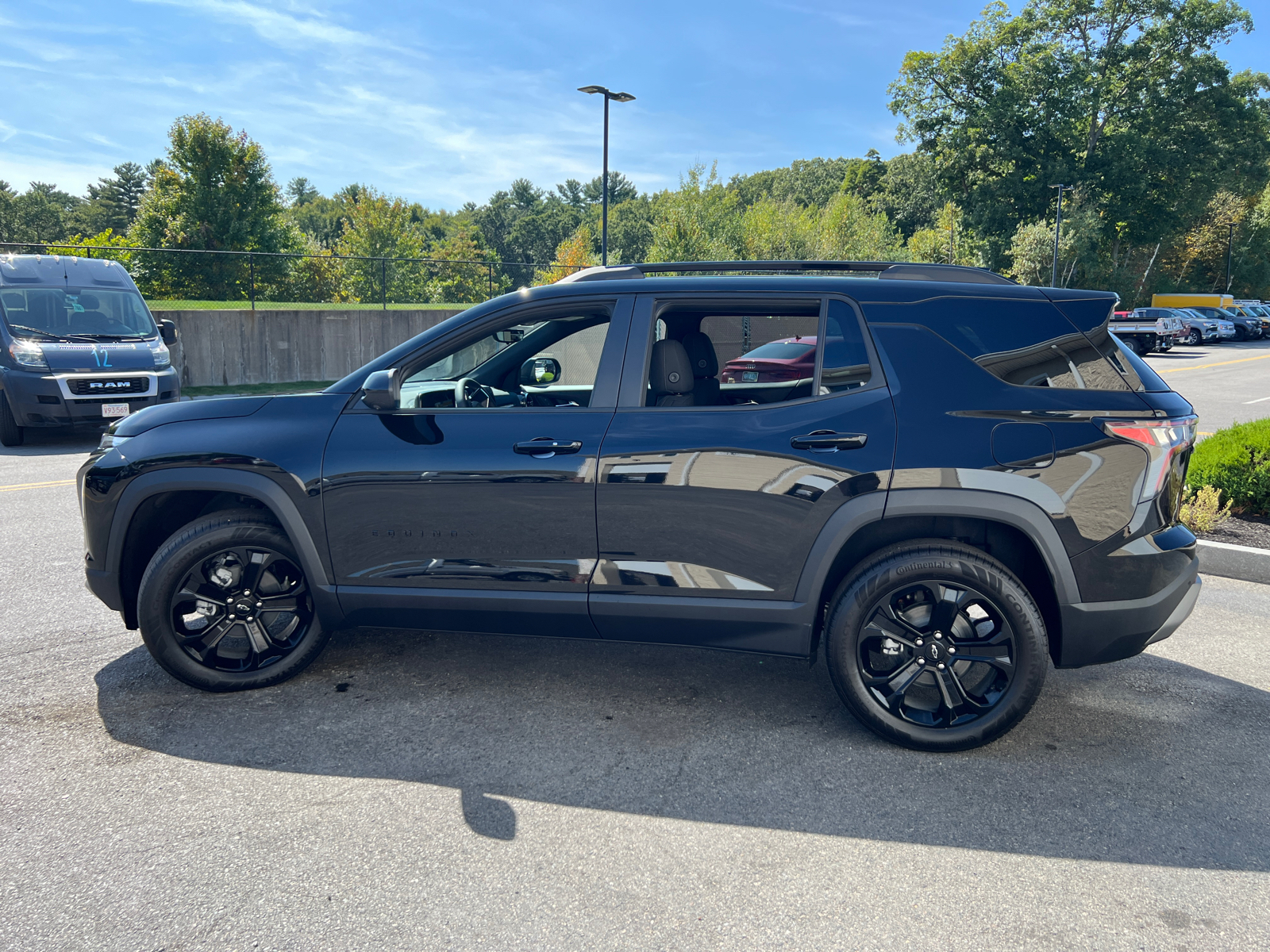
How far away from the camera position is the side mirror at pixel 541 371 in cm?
472

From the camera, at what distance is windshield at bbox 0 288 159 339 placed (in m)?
11.4

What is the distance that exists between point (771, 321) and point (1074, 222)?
40720 mm

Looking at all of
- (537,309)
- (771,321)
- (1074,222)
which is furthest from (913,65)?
(537,309)

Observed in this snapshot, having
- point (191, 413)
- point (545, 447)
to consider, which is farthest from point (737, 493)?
point (191, 413)

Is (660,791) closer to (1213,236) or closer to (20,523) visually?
(20,523)

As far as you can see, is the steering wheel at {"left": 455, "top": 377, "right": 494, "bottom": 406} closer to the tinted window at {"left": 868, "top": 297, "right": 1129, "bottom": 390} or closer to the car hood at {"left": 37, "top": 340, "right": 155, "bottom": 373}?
the tinted window at {"left": 868, "top": 297, "right": 1129, "bottom": 390}

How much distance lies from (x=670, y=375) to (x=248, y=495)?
189cm

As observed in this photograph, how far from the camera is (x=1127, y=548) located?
3373 millimetres

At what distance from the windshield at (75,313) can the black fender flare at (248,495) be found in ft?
30.3

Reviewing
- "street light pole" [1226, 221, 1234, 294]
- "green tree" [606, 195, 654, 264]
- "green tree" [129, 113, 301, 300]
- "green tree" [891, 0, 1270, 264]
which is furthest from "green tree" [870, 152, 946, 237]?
"green tree" [129, 113, 301, 300]

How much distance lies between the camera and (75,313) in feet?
38.8

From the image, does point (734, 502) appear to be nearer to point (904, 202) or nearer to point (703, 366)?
point (703, 366)

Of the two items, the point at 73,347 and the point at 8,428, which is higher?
the point at 73,347

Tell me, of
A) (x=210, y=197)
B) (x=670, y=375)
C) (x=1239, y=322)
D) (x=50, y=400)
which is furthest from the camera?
(x=1239, y=322)
